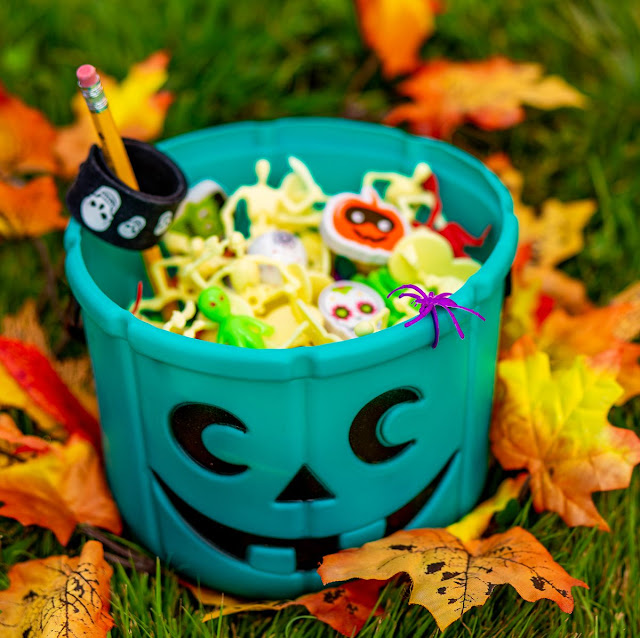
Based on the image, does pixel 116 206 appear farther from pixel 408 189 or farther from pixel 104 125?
pixel 408 189

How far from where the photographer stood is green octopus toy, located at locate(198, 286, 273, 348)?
0.92 metres

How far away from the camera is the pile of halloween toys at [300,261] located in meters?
0.98

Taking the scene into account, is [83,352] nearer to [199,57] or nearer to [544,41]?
[199,57]

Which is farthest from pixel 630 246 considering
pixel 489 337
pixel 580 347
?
pixel 489 337

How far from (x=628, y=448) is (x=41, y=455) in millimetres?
730

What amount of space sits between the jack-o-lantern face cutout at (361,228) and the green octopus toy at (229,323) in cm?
17

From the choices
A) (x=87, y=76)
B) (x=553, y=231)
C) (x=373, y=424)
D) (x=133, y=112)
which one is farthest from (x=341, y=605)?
(x=133, y=112)

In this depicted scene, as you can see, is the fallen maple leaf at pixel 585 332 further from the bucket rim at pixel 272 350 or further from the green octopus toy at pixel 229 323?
the green octopus toy at pixel 229 323

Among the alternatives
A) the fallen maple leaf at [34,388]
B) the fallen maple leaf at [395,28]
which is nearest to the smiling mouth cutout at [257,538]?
the fallen maple leaf at [34,388]

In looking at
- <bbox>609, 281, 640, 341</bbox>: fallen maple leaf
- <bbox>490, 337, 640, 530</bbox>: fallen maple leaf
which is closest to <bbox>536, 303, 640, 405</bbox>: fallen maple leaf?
<bbox>609, 281, 640, 341</bbox>: fallen maple leaf

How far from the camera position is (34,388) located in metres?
1.08

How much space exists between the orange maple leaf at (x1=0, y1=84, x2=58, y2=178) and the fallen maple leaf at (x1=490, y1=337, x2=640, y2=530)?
843 millimetres

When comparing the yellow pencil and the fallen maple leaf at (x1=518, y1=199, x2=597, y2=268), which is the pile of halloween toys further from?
the fallen maple leaf at (x1=518, y1=199, x2=597, y2=268)

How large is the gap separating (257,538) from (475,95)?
3.00ft
